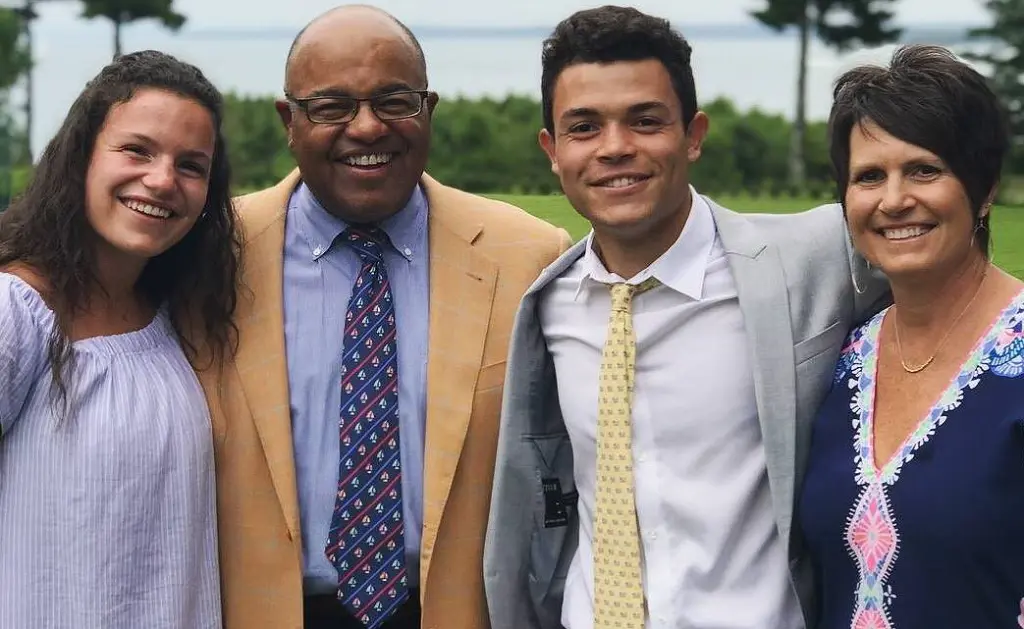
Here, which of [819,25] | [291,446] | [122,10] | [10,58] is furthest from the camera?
[10,58]

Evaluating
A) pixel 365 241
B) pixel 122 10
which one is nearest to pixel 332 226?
pixel 365 241

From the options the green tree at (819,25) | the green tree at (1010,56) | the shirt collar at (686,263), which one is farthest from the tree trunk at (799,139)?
the shirt collar at (686,263)

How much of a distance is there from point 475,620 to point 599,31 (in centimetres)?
142

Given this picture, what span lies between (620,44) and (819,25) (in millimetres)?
2020

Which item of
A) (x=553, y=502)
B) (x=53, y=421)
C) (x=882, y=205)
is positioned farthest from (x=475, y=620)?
(x=882, y=205)

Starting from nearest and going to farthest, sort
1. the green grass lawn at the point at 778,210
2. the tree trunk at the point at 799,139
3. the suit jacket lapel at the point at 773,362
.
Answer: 1. the suit jacket lapel at the point at 773,362
2. the green grass lawn at the point at 778,210
3. the tree trunk at the point at 799,139

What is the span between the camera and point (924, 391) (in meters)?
2.35

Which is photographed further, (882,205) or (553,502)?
(553,502)

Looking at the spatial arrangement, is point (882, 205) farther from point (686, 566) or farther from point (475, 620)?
point (475, 620)

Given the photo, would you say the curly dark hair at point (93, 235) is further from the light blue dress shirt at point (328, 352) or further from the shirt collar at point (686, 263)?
the shirt collar at point (686, 263)

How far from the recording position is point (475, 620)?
294cm

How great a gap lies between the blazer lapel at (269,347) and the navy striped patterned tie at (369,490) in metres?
0.12

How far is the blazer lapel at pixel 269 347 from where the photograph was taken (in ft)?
9.25

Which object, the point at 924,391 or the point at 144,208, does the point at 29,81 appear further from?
the point at 924,391
